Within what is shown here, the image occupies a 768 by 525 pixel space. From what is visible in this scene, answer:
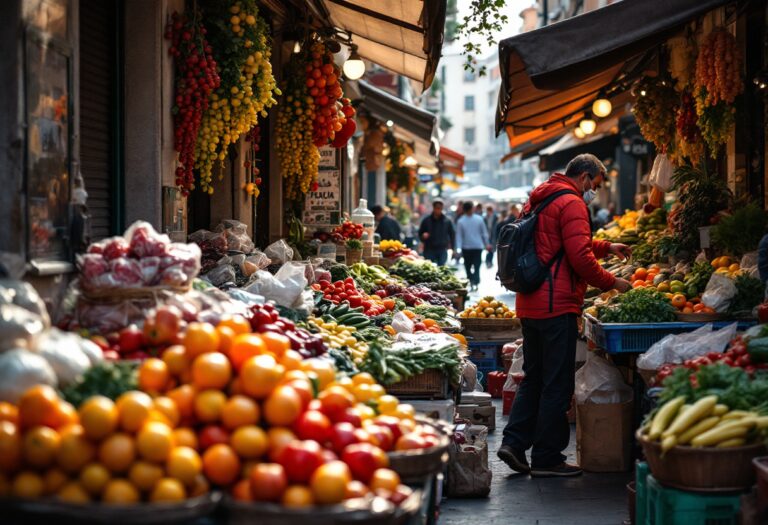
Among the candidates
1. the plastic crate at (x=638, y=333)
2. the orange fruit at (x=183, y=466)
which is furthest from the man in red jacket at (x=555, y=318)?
the orange fruit at (x=183, y=466)

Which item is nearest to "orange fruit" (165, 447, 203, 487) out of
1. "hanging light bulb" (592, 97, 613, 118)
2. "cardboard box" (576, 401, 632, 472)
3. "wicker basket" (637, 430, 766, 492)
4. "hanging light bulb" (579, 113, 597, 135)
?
"wicker basket" (637, 430, 766, 492)

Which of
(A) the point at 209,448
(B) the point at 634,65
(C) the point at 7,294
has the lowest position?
(A) the point at 209,448

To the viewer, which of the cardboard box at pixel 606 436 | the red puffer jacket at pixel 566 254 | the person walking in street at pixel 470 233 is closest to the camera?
the red puffer jacket at pixel 566 254

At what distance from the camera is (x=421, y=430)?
4656mm

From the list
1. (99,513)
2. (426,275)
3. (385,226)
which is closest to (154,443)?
(99,513)

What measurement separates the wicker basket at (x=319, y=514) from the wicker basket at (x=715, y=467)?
78.5 inches

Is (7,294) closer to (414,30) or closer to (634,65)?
(414,30)

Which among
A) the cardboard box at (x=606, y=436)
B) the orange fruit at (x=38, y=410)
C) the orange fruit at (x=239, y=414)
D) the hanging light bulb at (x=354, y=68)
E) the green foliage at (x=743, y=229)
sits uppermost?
the hanging light bulb at (x=354, y=68)

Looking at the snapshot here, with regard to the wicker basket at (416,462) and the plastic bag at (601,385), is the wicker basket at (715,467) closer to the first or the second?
the wicker basket at (416,462)

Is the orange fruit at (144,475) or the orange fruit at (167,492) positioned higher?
the orange fruit at (144,475)

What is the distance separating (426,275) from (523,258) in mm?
7254

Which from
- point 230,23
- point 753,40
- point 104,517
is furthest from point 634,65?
point 104,517

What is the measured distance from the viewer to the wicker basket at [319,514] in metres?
3.46

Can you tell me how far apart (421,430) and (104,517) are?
170cm
